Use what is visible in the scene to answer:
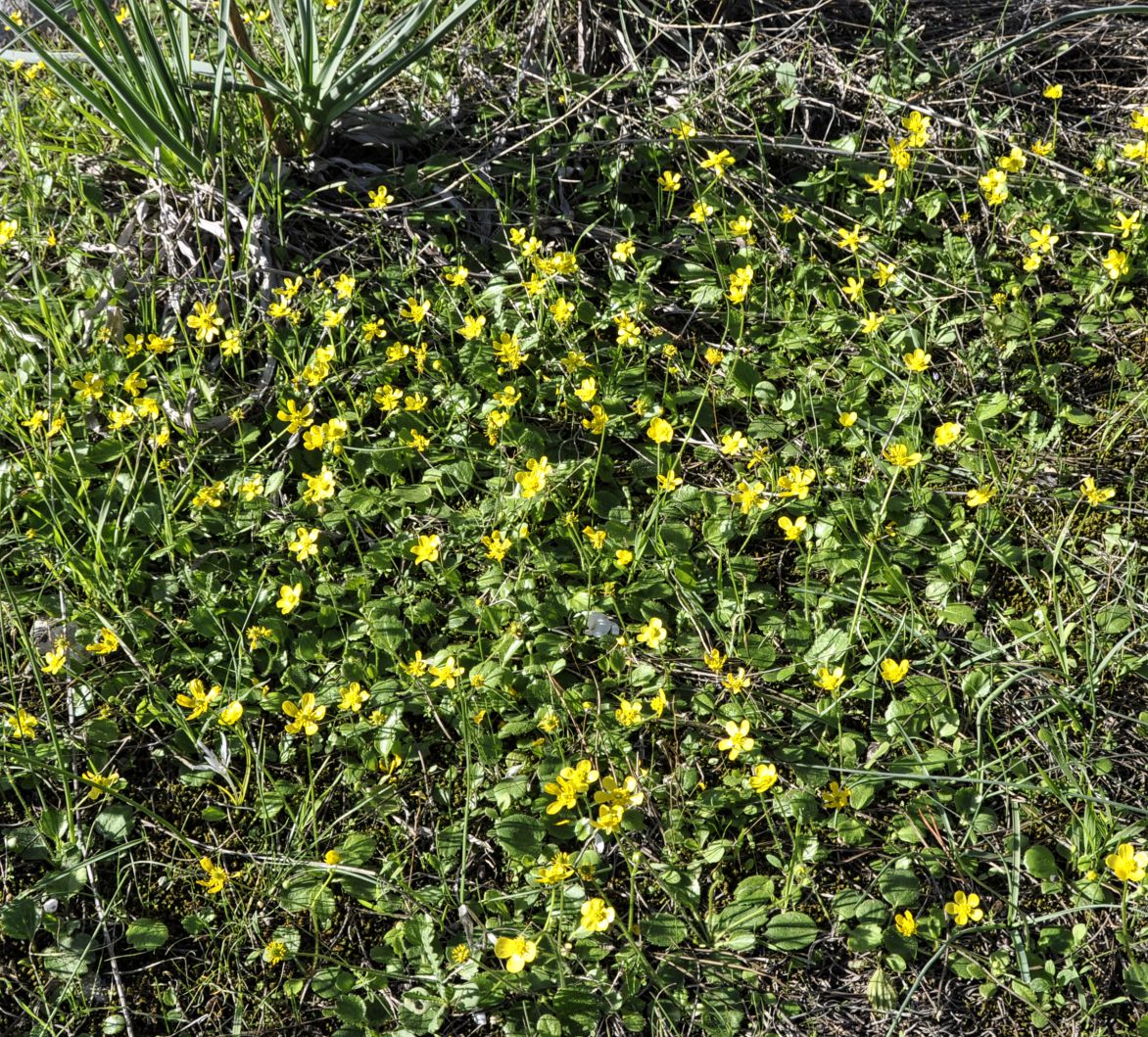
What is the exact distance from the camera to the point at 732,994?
1.96m

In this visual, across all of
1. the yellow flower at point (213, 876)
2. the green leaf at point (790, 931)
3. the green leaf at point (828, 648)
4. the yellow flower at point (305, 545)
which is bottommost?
the green leaf at point (790, 931)

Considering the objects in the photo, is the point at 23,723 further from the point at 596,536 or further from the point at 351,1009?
the point at 596,536

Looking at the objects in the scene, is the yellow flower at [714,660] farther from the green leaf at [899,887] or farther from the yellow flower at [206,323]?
the yellow flower at [206,323]

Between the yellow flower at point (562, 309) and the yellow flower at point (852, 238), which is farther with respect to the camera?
the yellow flower at point (852, 238)

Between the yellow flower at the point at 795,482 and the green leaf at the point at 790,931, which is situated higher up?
the yellow flower at the point at 795,482

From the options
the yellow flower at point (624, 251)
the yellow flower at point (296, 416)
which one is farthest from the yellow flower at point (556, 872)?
the yellow flower at point (624, 251)

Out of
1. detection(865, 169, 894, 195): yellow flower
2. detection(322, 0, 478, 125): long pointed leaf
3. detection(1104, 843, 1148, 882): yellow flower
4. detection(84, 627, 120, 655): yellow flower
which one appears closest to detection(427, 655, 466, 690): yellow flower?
detection(84, 627, 120, 655): yellow flower

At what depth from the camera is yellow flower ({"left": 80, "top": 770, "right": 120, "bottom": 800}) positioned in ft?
7.04

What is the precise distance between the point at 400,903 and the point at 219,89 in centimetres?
218

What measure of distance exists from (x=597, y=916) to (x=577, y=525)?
39.3 inches

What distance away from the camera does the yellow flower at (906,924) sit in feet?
6.45

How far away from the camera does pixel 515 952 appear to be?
6.23ft

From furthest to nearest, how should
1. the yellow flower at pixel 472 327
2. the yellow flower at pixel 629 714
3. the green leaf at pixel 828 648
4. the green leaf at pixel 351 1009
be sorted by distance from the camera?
the yellow flower at pixel 472 327 → the green leaf at pixel 828 648 → the yellow flower at pixel 629 714 → the green leaf at pixel 351 1009

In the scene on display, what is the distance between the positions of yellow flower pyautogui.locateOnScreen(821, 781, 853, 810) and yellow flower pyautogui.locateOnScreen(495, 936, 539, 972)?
0.66 metres
